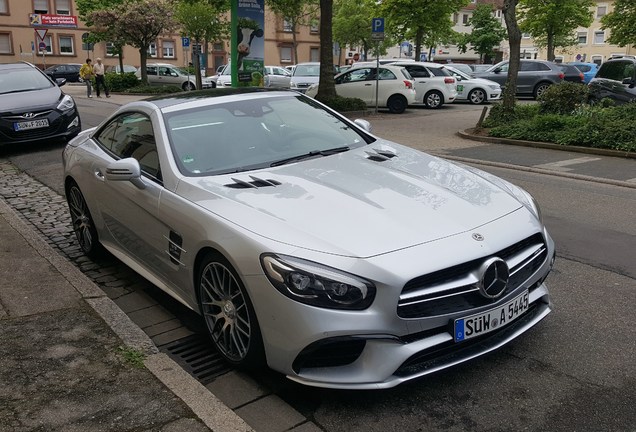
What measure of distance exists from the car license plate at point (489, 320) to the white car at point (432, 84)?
19.4 m

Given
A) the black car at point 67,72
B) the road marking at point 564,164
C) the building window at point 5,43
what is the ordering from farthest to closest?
the building window at point 5,43 < the black car at point 67,72 < the road marking at point 564,164

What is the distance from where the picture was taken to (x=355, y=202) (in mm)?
3496

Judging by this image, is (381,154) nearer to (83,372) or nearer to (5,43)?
(83,372)

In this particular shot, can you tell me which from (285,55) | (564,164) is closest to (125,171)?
(564,164)

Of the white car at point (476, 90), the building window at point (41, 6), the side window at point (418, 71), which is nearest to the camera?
the side window at point (418, 71)

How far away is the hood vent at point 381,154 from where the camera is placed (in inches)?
174

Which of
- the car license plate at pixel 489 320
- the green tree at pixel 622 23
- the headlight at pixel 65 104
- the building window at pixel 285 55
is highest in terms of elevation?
the green tree at pixel 622 23

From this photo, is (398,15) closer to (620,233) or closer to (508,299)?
(620,233)

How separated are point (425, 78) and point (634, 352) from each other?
1932 cm


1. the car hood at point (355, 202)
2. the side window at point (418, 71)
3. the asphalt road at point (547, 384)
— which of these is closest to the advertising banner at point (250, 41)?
the side window at point (418, 71)

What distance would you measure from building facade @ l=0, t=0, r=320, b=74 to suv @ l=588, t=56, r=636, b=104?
3654 cm

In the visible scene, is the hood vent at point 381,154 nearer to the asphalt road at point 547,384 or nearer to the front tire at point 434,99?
the asphalt road at point 547,384

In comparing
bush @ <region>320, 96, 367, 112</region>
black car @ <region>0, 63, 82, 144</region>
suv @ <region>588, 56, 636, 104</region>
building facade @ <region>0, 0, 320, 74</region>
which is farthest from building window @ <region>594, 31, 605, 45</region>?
black car @ <region>0, 63, 82, 144</region>

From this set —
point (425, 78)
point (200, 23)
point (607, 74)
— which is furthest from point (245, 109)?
point (200, 23)
